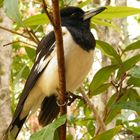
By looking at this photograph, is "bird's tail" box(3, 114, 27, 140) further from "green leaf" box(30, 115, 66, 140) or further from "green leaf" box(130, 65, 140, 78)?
"green leaf" box(130, 65, 140, 78)

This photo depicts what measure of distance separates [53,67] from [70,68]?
0.23 feet

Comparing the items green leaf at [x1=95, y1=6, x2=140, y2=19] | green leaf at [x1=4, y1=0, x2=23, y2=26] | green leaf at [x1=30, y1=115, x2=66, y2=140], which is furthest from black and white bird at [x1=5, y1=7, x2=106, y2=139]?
green leaf at [x1=4, y1=0, x2=23, y2=26]

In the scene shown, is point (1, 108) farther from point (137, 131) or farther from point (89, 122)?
point (137, 131)

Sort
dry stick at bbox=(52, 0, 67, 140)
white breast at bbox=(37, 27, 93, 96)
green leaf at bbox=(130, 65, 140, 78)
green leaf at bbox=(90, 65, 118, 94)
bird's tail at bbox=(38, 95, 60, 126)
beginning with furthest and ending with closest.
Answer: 1. bird's tail at bbox=(38, 95, 60, 126)
2. white breast at bbox=(37, 27, 93, 96)
3. green leaf at bbox=(90, 65, 118, 94)
4. green leaf at bbox=(130, 65, 140, 78)
5. dry stick at bbox=(52, 0, 67, 140)

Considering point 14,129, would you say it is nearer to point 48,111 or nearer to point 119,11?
point 48,111

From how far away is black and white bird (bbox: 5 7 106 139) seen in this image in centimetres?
157

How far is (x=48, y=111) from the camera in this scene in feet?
5.50

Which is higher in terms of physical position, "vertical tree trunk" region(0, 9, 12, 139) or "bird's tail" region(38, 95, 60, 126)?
"vertical tree trunk" region(0, 9, 12, 139)

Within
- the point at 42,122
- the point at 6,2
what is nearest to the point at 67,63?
the point at 42,122

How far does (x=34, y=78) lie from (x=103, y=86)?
308 millimetres

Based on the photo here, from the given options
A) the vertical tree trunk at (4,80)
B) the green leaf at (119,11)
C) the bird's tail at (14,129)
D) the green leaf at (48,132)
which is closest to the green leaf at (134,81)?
the green leaf at (119,11)

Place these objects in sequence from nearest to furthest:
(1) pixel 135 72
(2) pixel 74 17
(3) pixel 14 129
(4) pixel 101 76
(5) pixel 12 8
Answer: (5) pixel 12 8 < (1) pixel 135 72 < (4) pixel 101 76 < (3) pixel 14 129 < (2) pixel 74 17

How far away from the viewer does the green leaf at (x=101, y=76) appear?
1416mm

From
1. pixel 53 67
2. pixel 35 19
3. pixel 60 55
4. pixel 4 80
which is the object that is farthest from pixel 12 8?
pixel 4 80
